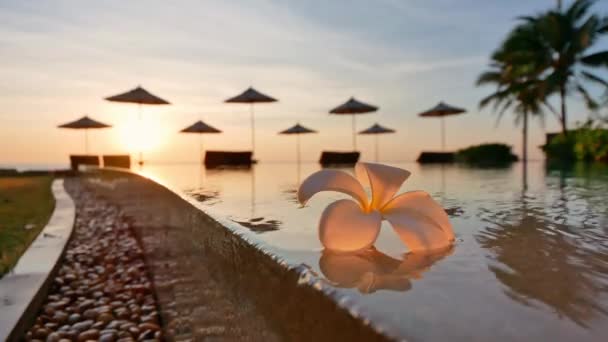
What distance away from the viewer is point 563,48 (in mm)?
20219

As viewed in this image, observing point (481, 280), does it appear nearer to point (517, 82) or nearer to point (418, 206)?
point (418, 206)

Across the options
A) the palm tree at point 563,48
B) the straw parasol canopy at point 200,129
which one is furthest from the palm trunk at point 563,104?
the straw parasol canopy at point 200,129

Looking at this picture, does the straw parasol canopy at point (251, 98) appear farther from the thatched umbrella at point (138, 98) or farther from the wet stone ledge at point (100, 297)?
the wet stone ledge at point (100, 297)

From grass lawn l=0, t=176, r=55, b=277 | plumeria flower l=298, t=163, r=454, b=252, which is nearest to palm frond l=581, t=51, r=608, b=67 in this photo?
grass lawn l=0, t=176, r=55, b=277

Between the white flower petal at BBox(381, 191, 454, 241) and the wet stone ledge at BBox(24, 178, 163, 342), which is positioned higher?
the white flower petal at BBox(381, 191, 454, 241)

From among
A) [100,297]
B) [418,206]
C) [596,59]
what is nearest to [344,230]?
[418,206]

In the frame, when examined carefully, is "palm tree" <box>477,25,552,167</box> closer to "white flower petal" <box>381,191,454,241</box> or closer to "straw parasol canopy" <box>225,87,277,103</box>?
"straw parasol canopy" <box>225,87,277,103</box>

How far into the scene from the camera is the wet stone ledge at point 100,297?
2.53 metres

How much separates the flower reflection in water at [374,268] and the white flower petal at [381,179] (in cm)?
11

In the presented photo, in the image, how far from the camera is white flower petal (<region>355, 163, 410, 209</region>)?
970 millimetres

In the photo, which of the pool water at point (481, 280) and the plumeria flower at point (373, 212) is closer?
the pool water at point (481, 280)

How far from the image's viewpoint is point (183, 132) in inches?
760

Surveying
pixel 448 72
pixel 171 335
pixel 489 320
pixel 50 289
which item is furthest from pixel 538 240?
pixel 448 72

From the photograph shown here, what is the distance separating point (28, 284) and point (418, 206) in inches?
103
